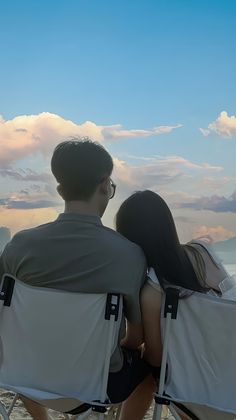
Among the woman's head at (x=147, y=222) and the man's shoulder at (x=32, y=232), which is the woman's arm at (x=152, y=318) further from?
the man's shoulder at (x=32, y=232)

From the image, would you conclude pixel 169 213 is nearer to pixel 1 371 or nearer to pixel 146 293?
pixel 146 293

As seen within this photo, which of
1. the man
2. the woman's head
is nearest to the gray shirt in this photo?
the man

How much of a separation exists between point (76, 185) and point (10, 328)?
0.58 m

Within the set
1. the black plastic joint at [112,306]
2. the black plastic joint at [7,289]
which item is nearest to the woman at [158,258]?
the black plastic joint at [112,306]

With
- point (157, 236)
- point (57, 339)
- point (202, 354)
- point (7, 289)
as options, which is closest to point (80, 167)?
point (157, 236)

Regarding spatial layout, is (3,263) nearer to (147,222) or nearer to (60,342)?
(60,342)

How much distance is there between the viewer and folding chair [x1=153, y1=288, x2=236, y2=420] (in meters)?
1.91

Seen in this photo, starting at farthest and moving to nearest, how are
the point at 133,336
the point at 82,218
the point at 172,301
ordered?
the point at 133,336, the point at 82,218, the point at 172,301

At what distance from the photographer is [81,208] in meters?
2.04

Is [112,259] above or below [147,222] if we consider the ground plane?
below

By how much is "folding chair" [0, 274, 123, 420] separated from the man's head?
1.22 ft

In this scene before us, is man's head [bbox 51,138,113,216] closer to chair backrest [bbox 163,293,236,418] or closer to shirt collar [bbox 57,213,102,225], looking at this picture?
shirt collar [bbox 57,213,102,225]

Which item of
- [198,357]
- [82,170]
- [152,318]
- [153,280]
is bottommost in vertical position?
[198,357]

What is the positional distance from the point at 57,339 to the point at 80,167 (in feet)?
2.04
